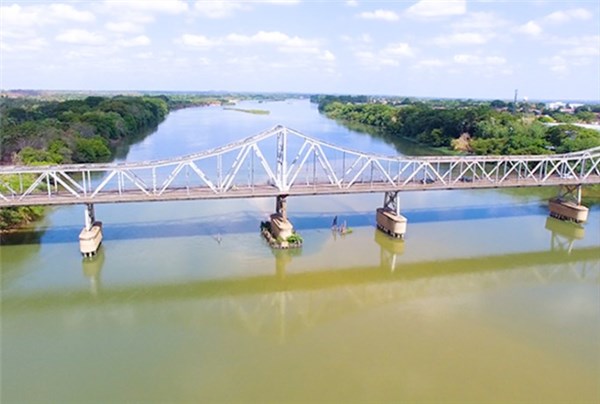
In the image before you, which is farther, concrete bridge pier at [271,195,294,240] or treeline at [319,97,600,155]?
treeline at [319,97,600,155]

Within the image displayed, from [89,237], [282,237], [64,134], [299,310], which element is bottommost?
[299,310]

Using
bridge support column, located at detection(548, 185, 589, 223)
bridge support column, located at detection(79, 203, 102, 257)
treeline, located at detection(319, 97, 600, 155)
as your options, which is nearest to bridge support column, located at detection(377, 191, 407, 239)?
bridge support column, located at detection(548, 185, 589, 223)

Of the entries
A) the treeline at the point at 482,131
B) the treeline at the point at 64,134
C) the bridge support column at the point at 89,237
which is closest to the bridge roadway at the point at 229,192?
the bridge support column at the point at 89,237

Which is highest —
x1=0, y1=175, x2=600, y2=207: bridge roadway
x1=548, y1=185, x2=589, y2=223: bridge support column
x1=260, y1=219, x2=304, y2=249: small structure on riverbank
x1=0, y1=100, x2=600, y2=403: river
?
x1=0, y1=175, x2=600, y2=207: bridge roadway

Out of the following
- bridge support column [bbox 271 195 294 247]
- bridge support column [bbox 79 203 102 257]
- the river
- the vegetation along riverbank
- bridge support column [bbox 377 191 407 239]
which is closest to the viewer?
the river

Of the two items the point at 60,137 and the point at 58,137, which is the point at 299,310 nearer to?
the point at 58,137

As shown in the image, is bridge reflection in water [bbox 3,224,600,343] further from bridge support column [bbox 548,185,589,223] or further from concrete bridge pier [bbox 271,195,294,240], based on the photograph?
bridge support column [bbox 548,185,589,223]

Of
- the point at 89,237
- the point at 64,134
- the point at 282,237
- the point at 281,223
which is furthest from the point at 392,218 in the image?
the point at 64,134
